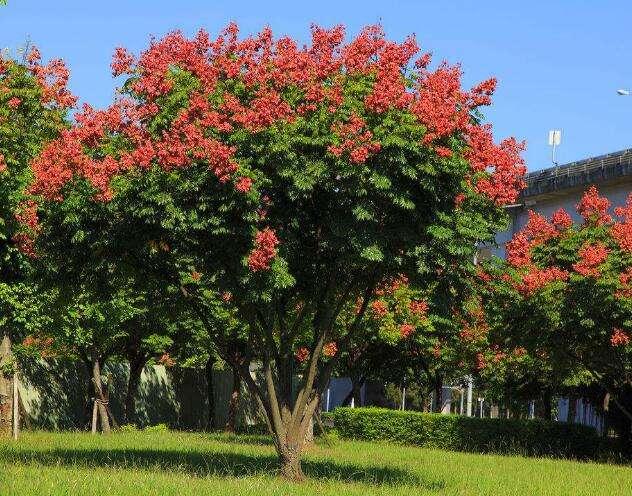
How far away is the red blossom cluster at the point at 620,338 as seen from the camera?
29969 millimetres

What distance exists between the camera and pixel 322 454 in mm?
30109

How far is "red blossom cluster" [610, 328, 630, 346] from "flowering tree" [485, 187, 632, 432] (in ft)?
0.08

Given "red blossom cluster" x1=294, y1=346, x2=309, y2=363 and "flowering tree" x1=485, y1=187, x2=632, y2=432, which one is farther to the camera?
"red blossom cluster" x1=294, y1=346, x2=309, y2=363

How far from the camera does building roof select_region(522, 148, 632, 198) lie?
171ft

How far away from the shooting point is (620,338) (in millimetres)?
29984

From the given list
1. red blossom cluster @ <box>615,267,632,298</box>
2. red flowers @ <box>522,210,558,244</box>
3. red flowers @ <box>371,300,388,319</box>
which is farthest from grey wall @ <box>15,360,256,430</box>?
red blossom cluster @ <box>615,267,632,298</box>

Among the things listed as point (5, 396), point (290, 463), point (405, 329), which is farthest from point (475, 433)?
point (290, 463)

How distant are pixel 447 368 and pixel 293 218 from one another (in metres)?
30.9

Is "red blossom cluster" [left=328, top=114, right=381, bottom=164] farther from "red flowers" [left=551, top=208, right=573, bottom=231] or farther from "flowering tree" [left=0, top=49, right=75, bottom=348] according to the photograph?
"red flowers" [left=551, top=208, right=573, bottom=231]

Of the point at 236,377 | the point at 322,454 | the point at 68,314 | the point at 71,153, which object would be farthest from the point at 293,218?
the point at 236,377

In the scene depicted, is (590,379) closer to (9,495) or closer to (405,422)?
(405,422)

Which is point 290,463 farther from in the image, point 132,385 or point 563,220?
point 132,385

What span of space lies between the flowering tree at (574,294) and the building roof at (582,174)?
716 inches

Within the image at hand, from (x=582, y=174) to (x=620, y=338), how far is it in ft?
86.6
